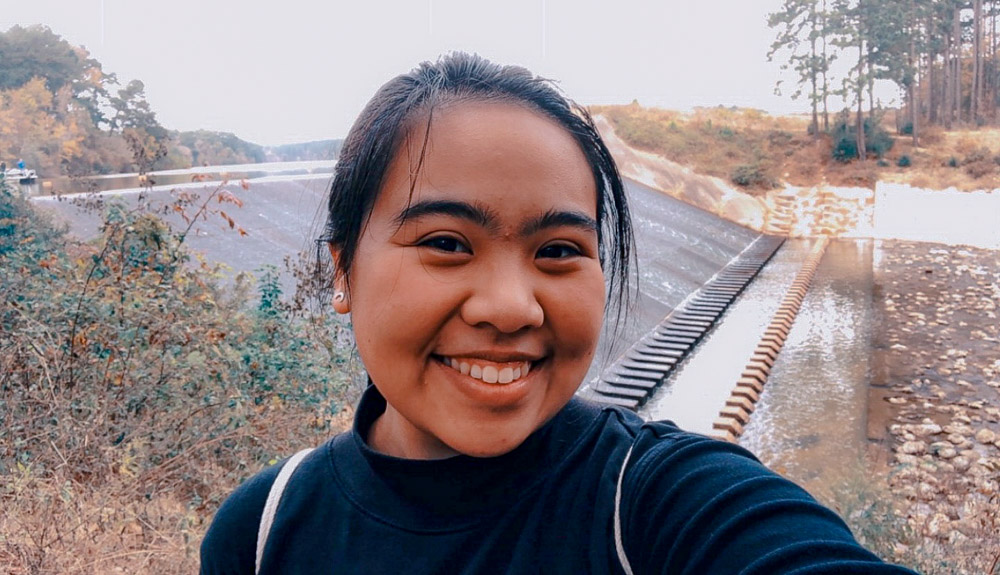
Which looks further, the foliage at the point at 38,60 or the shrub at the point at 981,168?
the shrub at the point at 981,168

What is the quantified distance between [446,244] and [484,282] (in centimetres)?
7

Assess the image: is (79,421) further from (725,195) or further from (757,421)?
(725,195)

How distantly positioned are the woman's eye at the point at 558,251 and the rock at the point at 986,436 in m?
6.17

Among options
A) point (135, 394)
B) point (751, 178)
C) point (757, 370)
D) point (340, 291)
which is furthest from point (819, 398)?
point (751, 178)

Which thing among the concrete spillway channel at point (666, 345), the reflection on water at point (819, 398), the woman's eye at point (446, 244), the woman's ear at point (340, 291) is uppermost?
the woman's eye at point (446, 244)

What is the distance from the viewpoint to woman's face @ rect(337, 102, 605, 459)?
81cm

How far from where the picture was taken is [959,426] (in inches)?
235

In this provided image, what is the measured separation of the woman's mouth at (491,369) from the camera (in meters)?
0.81

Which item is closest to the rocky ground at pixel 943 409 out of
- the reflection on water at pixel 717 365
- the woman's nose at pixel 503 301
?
the reflection on water at pixel 717 365

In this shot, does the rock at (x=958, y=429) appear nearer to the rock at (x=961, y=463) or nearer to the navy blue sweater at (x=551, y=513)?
the rock at (x=961, y=463)

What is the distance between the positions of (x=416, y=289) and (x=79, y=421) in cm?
347

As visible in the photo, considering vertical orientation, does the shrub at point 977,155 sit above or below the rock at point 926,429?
above

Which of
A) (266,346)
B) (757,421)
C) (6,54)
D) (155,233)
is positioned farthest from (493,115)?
(6,54)

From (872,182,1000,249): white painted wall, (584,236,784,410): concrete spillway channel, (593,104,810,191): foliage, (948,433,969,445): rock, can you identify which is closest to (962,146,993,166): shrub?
(872,182,1000,249): white painted wall
